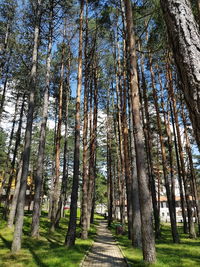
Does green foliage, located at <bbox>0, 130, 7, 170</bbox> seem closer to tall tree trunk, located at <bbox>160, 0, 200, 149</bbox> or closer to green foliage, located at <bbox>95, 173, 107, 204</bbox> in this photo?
green foliage, located at <bbox>95, 173, 107, 204</bbox>

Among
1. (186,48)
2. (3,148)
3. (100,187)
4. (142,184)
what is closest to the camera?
(186,48)

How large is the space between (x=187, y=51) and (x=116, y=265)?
713 centimetres

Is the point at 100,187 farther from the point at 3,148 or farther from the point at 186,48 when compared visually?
the point at 186,48

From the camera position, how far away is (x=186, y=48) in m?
1.82

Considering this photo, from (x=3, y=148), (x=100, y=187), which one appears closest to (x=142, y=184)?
(x=3, y=148)

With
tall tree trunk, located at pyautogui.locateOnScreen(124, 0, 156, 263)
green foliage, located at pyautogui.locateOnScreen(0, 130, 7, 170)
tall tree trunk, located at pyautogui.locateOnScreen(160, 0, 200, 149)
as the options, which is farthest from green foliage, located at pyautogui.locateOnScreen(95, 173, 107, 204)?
tall tree trunk, located at pyautogui.locateOnScreen(160, 0, 200, 149)

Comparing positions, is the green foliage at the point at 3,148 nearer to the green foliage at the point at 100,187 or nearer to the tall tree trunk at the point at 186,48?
the green foliage at the point at 100,187

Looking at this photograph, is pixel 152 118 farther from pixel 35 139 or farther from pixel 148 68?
pixel 35 139

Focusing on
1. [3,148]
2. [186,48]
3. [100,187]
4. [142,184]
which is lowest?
[142,184]

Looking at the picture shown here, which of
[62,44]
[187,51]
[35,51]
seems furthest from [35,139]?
[187,51]

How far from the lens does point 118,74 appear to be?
15.3 m

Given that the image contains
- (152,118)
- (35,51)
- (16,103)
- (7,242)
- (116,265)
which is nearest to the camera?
(116,265)

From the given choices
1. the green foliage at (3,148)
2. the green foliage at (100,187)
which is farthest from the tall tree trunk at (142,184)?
the green foliage at (100,187)

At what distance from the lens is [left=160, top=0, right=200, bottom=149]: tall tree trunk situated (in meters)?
1.73
